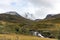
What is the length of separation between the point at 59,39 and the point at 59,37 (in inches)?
15.8

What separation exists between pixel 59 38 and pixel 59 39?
241 millimetres

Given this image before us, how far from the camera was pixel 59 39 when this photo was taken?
38531mm

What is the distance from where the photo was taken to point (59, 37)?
1522 inches

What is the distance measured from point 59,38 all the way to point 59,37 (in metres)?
0.20

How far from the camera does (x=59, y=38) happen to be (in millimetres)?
38688
